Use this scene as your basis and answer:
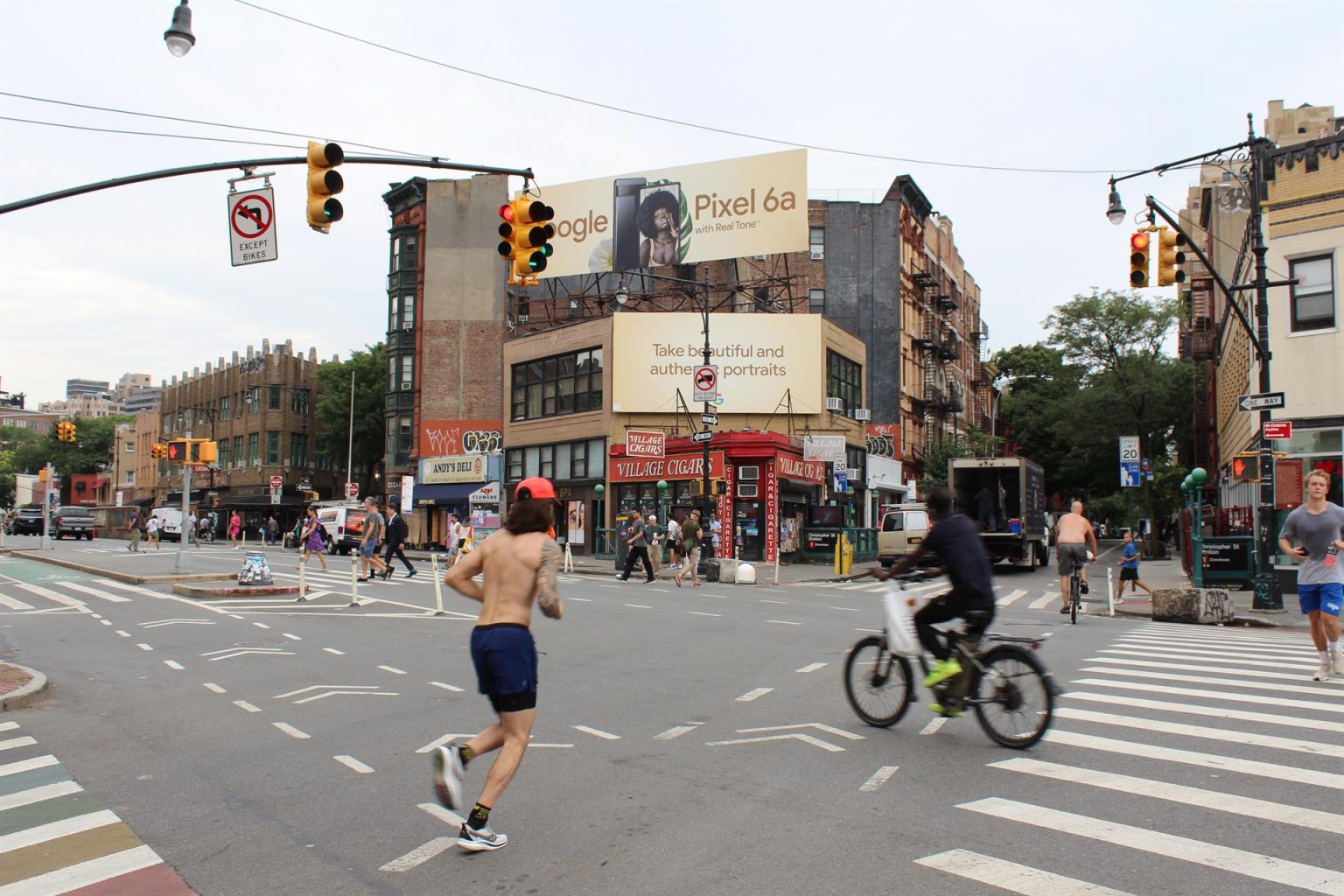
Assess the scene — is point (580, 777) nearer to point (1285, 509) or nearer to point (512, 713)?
point (512, 713)

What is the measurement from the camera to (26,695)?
9500mm

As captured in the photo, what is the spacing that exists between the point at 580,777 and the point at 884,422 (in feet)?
160

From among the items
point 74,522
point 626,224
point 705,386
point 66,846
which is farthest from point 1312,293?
point 74,522

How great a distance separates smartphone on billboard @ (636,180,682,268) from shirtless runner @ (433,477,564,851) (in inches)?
1632

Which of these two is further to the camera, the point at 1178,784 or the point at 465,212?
the point at 465,212

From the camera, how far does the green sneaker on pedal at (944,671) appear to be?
721 centimetres

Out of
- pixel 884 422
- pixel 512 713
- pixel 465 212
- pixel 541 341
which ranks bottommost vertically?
pixel 512 713

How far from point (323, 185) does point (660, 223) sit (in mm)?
34912

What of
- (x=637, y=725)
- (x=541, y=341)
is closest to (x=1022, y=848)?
(x=637, y=725)

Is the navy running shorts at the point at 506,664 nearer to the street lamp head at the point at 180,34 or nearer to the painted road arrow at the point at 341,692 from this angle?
the painted road arrow at the point at 341,692

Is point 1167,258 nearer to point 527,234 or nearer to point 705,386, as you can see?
point 527,234

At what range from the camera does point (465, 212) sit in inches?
2194

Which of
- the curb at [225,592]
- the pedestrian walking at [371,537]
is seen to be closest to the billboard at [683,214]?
the pedestrian walking at [371,537]

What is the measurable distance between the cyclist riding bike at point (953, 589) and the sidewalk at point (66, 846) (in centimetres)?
490
